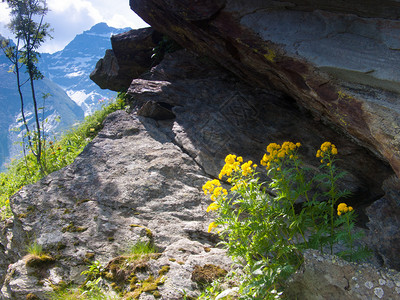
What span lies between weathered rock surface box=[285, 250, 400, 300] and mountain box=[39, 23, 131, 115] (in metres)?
152

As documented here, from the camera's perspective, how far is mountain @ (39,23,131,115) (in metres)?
149

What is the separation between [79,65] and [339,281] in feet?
583

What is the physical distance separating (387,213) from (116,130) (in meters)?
5.16

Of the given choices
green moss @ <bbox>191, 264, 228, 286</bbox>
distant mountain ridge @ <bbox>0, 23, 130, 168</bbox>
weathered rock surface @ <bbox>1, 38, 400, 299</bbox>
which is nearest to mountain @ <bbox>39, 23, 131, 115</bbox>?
distant mountain ridge @ <bbox>0, 23, 130, 168</bbox>

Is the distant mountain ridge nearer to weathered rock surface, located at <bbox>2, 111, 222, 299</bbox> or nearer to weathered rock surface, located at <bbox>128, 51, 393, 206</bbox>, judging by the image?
weathered rock surface, located at <bbox>128, 51, 393, 206</bbox>

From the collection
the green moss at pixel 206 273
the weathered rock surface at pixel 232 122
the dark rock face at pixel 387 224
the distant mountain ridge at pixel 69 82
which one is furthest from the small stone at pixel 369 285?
the distant mountain ridge at pixel 69 82

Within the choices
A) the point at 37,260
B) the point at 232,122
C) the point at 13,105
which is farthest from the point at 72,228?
the point at 13,105

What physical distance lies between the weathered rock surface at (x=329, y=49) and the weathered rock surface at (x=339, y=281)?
134 centimetres

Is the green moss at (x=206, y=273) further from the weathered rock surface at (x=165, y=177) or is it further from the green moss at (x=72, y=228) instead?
the green moss at (x=72, y=228)

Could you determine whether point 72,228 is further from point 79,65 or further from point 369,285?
point 79,65

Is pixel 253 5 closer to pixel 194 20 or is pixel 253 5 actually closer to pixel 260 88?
pixel 194 20

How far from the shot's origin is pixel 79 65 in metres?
159

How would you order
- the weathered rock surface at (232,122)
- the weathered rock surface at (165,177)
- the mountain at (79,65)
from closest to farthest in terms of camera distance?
the weathered rock surface at (165,177)
the weathered rock surface at (232,122)
the mountain at (79,65)

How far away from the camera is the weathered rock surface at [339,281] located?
2521mm
